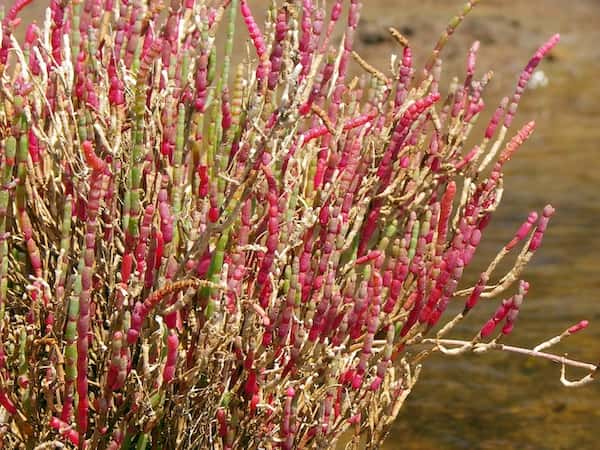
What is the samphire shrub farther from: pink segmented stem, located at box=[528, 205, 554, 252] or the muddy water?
the muddy water

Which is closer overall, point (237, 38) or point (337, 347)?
point (337, 347)

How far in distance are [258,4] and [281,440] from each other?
16.9 metres

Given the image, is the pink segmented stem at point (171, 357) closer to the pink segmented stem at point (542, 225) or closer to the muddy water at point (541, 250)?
the pink segmented stem at point (542, 225)

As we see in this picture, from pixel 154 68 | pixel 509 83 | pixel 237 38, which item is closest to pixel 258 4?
pixel 237 38

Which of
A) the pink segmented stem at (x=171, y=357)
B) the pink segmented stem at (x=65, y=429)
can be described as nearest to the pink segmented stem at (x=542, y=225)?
the pink segmented stem at (x=171, y=357)

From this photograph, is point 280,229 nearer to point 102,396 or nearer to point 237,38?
point 102,396

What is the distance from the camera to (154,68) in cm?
276

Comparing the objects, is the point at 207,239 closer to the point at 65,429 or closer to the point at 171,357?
the point at 171,357

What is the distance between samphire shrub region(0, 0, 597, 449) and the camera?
7.96 feet

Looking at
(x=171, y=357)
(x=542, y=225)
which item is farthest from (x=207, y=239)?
(x=542, y=225)

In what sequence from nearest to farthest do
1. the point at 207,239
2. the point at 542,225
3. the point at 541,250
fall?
the point at 207,239 < the point at 542,225 < the point at 541,250

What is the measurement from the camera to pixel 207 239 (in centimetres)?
231

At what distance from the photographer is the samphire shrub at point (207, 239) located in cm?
243

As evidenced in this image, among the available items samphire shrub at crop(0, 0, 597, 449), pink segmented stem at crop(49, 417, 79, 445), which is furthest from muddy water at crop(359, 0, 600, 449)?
pink segmented stem at crop(49, 417, 79, 445)
